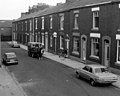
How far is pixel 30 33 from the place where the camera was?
56656 mm

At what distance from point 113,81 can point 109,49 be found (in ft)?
20.9

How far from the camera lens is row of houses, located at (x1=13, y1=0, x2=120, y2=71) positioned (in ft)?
76.1

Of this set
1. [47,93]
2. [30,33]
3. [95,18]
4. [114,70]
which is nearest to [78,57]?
[95,18]

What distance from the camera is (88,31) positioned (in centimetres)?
2823

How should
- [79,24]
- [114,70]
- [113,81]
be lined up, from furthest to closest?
[79,24], [114,70], [113,81]

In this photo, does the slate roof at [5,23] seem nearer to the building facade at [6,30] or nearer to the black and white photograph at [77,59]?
the building facade at [6,30]

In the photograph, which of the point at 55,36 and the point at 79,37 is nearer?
the point at 79,37

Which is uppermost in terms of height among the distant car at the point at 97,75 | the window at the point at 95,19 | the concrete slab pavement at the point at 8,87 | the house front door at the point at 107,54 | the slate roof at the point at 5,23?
the slate roof at the point at 5,23

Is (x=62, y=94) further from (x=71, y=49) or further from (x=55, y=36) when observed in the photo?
(x=55, y=36)

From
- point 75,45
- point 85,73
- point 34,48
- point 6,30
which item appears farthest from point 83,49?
point 6,30

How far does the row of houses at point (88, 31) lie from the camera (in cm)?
2319

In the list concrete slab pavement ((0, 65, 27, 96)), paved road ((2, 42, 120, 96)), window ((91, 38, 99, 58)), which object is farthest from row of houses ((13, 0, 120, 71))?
concrete slab pavement ((0, 65, 27, 96))

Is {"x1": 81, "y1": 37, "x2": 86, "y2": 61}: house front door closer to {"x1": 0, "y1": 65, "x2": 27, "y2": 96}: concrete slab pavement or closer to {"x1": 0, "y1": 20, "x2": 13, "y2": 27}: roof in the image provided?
{"x1": 0, "y1": 65, "x2": 27, "y2": 96}: concrete slab pavement

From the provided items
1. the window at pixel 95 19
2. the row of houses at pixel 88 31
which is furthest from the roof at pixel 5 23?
the window at pixel 95 19
